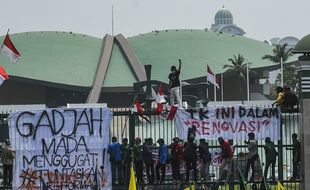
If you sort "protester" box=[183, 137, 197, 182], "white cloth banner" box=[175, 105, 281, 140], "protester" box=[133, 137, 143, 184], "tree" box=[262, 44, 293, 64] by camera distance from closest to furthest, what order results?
1. "protester" box=[133, 137, 143, 184]
2. "protester" box=[183, 137, 197, 182]
3. "white cloth banner" box=[175, 105, 281, 140]
4. "tree" box=[262, 44, 293, 64]

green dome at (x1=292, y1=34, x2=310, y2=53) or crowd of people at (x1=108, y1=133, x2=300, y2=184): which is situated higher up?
green dome at (x1=292, y1=34, x2=310, y2=53)

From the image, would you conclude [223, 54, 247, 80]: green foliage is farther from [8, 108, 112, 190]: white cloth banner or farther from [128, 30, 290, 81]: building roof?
[8, 108, 112, 190]: white cloth banner

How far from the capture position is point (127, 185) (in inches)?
865

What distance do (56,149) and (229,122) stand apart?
13.0 ft

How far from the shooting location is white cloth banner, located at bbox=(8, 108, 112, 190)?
2203 cm

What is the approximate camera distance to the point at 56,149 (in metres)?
22.0

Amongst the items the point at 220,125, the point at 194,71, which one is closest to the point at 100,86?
the point at 194,71

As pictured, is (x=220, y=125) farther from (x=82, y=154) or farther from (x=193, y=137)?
(x=82, y=154)

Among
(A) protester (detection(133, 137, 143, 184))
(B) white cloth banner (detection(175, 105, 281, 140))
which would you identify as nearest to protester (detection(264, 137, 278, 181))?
(B) white cloth banner (detection(175, 105, 281, 140))

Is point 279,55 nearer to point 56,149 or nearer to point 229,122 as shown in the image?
point 229,122

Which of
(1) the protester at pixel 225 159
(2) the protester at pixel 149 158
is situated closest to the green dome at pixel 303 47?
(1) the protester at pixel 225 159

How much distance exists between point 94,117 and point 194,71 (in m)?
98.9

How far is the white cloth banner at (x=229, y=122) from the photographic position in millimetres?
22562

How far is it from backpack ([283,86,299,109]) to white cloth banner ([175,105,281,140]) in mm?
256
